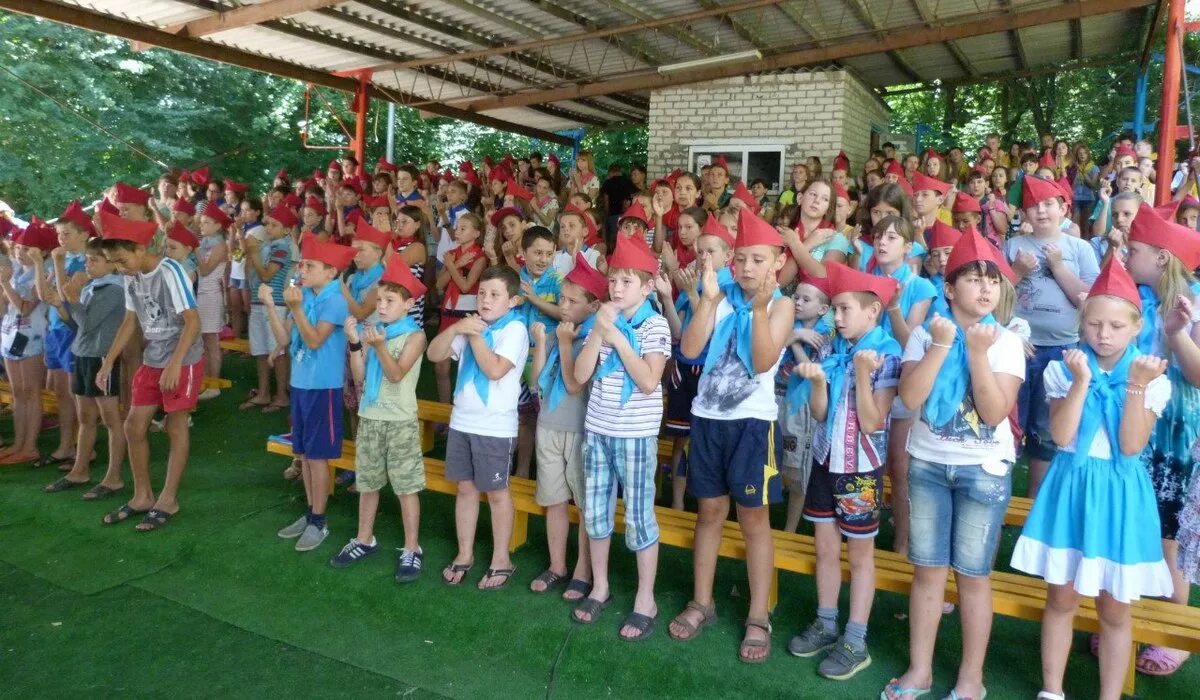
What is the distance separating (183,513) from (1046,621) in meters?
4.42

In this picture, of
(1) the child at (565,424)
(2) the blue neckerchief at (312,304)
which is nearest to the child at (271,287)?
(2) the blue neckerchief at (312,304)

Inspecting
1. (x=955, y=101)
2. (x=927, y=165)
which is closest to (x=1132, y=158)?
(x=927, y=165)

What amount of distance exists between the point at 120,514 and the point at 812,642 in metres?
3.86

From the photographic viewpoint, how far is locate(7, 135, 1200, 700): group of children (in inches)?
108

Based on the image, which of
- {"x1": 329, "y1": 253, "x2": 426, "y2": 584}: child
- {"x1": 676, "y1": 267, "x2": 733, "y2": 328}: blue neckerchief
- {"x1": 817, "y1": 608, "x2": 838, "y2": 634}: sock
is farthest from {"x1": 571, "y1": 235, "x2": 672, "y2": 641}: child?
{"x1": 329, "y1": 253, "x2": 426, "y2": 584}: child

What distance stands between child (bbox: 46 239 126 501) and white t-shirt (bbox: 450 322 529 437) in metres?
2.52

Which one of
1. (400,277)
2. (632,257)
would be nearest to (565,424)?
(632,257)

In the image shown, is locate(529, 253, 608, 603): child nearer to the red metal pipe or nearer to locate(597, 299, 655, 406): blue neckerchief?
locate(597, 299, 655, 406): blue neckerchief

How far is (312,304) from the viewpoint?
4.35 m

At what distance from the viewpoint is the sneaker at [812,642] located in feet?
10.8

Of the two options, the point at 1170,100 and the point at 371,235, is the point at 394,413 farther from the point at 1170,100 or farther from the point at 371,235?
the point at 1170,100

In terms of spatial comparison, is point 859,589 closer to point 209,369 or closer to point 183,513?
point 183,513

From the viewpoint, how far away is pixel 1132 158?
7.67 metres

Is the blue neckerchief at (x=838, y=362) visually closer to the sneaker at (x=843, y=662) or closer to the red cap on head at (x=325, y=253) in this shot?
the sneaker at (x=843, y=662)
